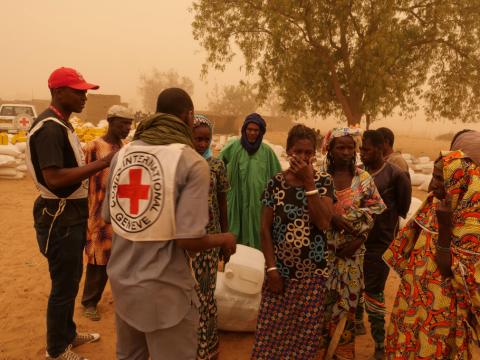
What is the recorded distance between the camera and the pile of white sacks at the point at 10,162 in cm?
900

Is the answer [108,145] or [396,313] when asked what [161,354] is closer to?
[396,313]

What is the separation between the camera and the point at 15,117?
13.1 meters

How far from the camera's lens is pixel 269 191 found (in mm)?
2199

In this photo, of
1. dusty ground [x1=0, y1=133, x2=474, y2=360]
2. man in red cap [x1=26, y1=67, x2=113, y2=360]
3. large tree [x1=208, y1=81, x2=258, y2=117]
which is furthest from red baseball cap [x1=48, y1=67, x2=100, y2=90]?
large tree [x1=208, y1=81, x2=258, y2=117]

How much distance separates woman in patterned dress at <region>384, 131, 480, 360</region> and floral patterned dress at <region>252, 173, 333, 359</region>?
18.2 inches

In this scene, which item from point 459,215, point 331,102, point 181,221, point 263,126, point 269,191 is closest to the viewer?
point 181,221

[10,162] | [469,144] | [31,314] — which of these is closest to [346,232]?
[469,144]

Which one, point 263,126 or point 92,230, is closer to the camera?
point 92,230

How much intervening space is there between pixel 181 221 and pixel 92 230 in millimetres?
2184

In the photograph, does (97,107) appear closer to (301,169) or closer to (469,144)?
(301,169)

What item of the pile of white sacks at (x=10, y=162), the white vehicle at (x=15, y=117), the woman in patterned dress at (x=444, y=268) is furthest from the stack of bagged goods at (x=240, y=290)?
the white vehicle at (x=15, y=117)

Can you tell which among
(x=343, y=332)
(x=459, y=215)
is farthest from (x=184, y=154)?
(x=343, y=332)

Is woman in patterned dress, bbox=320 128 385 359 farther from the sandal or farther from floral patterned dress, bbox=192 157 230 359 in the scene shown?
the sandal

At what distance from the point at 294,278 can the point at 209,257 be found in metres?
0.55
